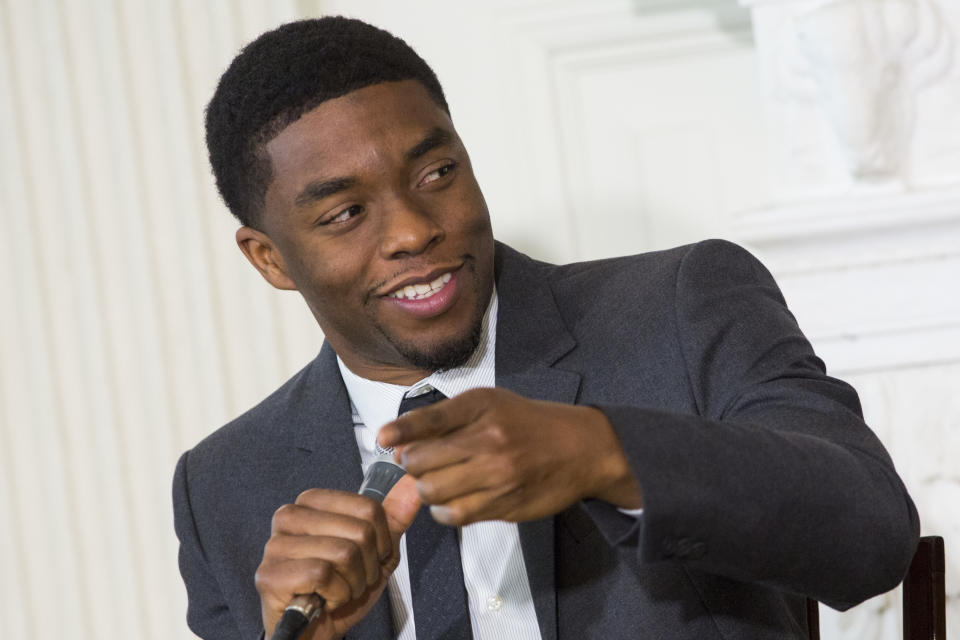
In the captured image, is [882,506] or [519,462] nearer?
[519,462]

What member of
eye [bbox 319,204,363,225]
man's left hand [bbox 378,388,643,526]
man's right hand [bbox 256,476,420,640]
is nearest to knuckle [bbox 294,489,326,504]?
man's right hand [bbox 256,476,420,640]

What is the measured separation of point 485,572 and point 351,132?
59cm

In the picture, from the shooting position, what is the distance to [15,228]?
2527 mm

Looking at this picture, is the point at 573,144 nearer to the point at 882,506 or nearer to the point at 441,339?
the point at 441,339

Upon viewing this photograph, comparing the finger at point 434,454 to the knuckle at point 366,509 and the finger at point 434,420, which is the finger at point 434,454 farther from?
the knuckle at point 366,509

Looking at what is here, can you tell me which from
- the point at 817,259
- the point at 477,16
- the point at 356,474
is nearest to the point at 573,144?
the point at 477,16

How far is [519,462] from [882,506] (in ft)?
1.39

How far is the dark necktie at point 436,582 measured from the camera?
156 cm

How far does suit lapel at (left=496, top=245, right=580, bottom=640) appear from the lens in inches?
59.6

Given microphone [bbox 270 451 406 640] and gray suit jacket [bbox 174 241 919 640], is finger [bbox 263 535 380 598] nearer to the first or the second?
microphone [bbox 270 451 406 640]

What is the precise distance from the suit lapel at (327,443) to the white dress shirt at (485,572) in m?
0.03

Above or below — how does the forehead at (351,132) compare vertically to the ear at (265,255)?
above

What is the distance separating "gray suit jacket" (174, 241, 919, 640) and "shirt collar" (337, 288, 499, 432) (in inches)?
1.1

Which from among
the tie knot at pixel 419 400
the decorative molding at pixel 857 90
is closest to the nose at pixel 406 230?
the tie knot at pixel 419 400
